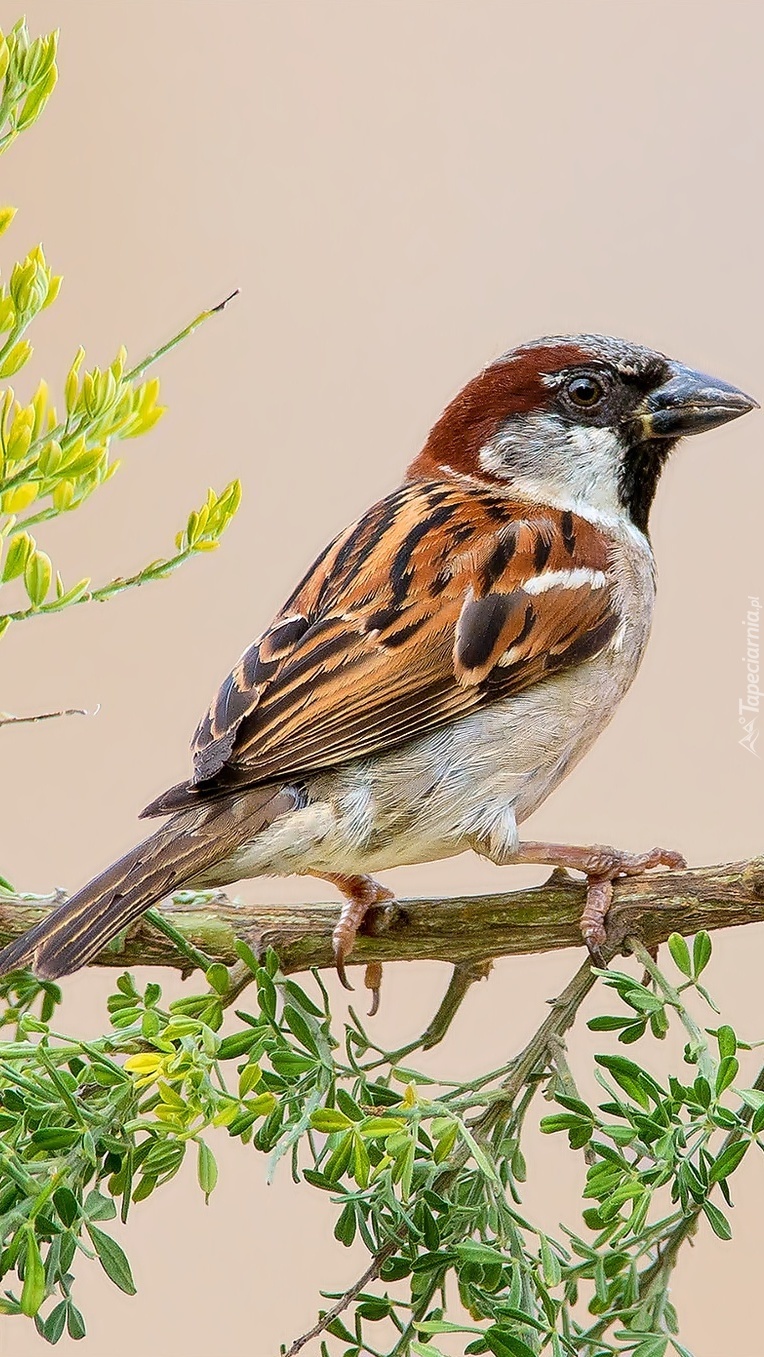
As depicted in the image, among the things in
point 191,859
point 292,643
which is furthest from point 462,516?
point 191,859

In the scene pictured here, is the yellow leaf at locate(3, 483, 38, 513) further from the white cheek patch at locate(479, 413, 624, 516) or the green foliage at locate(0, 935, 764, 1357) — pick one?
the white cheek patch at locate(479, 413, 624, 516)

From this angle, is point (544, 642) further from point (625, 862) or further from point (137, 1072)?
point (137, 1072)

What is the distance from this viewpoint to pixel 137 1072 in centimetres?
108

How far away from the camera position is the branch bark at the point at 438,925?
54.4 inches

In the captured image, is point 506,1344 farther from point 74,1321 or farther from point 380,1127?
point 74,1321

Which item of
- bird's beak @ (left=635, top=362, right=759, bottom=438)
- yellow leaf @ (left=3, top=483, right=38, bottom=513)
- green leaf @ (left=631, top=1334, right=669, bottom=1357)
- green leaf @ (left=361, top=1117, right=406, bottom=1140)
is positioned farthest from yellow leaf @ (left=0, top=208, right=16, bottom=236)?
bird's beak @ (left=635, top=362, right=759, bottom=438)

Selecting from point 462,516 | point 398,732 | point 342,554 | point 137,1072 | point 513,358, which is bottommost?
point 137,1072

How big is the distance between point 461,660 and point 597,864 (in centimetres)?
35

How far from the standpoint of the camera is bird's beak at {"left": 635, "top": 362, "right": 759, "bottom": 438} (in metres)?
2.05

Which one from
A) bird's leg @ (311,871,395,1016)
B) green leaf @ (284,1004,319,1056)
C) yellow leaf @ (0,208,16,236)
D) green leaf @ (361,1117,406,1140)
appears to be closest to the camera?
yellow leaf @ (0,208,16,236)

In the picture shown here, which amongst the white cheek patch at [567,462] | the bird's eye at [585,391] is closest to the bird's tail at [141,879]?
the white cheek patch at [567,462]

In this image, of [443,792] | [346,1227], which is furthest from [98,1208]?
[443,792]

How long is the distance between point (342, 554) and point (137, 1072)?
3.41 feet

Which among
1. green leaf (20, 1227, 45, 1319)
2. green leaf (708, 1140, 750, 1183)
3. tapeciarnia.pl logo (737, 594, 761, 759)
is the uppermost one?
tapeciarnia.pl logo (737, 594, 761, 759)
